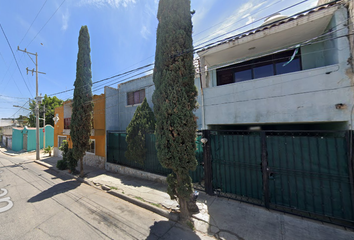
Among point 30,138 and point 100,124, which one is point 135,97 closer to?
point 100,124

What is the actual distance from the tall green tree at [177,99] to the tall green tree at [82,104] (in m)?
6.58

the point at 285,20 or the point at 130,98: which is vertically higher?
the point at 285,20

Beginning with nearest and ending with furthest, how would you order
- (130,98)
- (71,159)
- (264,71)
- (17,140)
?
(264,71), (71,159), (130,98), (17,140)

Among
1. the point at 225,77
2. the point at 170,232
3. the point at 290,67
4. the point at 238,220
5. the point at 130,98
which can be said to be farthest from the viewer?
the point at 130,98

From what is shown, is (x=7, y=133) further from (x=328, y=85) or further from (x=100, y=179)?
(x=328, y=85)

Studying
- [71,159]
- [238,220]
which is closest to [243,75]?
[238,220]

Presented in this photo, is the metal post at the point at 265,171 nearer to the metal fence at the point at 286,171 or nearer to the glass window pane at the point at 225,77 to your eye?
the metal fence at the point at 286,171

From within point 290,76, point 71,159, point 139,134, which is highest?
point 290,76

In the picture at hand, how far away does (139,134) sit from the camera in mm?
7738

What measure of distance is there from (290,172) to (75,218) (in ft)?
21.6

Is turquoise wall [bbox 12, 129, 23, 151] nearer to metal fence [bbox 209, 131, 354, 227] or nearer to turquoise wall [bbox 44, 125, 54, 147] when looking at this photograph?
turquoise wall [bbox 44, 125, 54, 147]

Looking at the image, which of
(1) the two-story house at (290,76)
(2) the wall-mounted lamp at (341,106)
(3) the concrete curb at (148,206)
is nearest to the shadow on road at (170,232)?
(3) the concrete curb at (148,206)

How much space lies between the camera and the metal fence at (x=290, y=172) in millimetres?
3682

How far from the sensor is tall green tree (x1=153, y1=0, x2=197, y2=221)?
395cm
